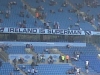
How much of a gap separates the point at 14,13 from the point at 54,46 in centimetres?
487

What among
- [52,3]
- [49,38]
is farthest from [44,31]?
[52,3]

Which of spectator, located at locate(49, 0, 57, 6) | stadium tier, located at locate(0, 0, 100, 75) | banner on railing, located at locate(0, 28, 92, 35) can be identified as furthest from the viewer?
spectator, located at locate(49, 0, 57, 6)

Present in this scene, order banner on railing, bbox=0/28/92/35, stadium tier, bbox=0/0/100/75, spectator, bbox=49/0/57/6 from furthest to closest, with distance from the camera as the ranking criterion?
spectator, bbox=49/0/57/6, banner on railing, bbox=0/28/92/35, stadium tier, bbox=0/0/100/75

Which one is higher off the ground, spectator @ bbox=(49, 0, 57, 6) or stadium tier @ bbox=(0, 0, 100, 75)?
spectator @ bbox=(49, 0, 57, 6)

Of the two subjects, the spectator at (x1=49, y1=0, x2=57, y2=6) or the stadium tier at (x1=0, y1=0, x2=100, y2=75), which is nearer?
the stadium tier at (x1=0, y1=0, x2=100, y2=75)

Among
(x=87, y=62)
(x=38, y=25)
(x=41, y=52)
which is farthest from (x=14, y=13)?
(x=87, y=62)

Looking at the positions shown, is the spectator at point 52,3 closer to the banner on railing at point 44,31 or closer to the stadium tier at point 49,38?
the stadium tier at point 49,38

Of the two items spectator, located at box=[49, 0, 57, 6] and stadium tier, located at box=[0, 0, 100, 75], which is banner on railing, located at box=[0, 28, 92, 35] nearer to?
stadium tier, located at box=[0, 0, 100, 75]

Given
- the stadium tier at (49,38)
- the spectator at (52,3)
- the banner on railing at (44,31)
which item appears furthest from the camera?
→ the spectator at (52,3)

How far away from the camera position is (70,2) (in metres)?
39.2

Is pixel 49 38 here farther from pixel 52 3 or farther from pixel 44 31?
pixel 52 3

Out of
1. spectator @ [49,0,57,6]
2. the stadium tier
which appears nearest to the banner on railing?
the stadium tier

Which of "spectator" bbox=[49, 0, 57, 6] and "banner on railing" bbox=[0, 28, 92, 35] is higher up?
"spectator" bbox=[49, 0, 57, 6]

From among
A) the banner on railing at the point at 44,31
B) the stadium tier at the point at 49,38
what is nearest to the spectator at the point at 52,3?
the stadium tier at the point at 49,38
